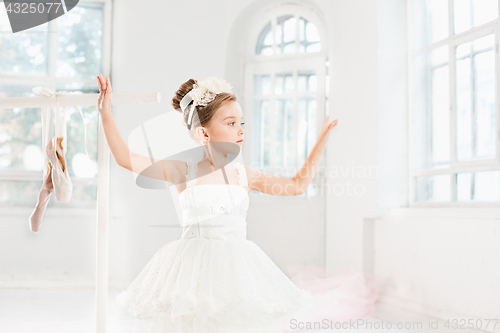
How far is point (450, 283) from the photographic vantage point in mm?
2428

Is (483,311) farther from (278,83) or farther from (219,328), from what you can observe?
(278,83)

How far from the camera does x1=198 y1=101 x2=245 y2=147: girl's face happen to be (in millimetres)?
1512

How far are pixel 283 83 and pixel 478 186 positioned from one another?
1.87 m

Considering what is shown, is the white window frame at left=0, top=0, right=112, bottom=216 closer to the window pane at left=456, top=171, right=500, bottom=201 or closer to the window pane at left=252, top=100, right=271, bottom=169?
the window pane at left=252, top=100, right=271, bottom=169

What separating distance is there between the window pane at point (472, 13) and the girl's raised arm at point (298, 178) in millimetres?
1475

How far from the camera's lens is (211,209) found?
146 cm

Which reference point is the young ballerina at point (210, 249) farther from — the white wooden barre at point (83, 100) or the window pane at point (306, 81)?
the window pane at point (306, 81)

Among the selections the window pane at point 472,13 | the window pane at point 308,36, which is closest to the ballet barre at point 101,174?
the window pane at point 472,13

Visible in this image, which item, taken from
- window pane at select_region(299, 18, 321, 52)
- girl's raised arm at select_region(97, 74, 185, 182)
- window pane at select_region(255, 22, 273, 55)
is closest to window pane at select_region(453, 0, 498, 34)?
window pane at select_region(299, 18, 321, 52)

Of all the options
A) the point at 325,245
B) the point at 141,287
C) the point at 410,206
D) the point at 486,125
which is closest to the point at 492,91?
the point at 486,125

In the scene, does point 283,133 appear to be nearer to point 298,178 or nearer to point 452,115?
point 452,115

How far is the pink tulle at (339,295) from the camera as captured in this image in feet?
8.29

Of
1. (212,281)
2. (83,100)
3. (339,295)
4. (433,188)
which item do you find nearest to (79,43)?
(83,100)

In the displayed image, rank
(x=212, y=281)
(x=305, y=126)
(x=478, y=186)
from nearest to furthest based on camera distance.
Answer: 1. (x=212, y=281)
2. (x=478, y=186)
3. (x=305, y=126)
